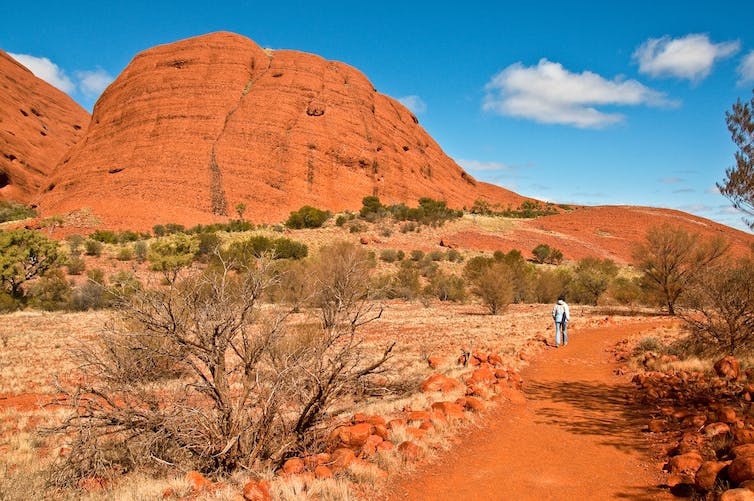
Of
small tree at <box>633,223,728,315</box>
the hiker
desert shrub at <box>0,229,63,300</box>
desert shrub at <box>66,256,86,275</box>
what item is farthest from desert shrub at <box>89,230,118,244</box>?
small tree at <box>633,223,728,315</box>

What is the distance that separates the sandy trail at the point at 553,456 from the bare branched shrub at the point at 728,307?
2227 mm

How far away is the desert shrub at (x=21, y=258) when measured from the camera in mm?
21172

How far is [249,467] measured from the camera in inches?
178

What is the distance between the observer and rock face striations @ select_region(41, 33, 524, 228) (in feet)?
171

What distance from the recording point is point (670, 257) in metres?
17.9

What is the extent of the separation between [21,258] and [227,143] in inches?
1537

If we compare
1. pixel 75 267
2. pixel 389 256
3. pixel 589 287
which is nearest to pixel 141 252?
pixel 75 267

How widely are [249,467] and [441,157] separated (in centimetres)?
9200

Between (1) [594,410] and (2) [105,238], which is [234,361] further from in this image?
(2) [105,238]

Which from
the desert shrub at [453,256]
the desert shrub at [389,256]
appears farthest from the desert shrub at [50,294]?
the desert shrub at [453,256]

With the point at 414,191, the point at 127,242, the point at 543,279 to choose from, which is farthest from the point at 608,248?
the point at 127,242

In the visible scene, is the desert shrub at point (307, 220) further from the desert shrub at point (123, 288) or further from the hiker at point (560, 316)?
the desert shrub at point (123, 288)

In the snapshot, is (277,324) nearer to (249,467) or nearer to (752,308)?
(249,467)

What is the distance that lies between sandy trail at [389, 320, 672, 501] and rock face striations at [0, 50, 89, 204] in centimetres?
6917
